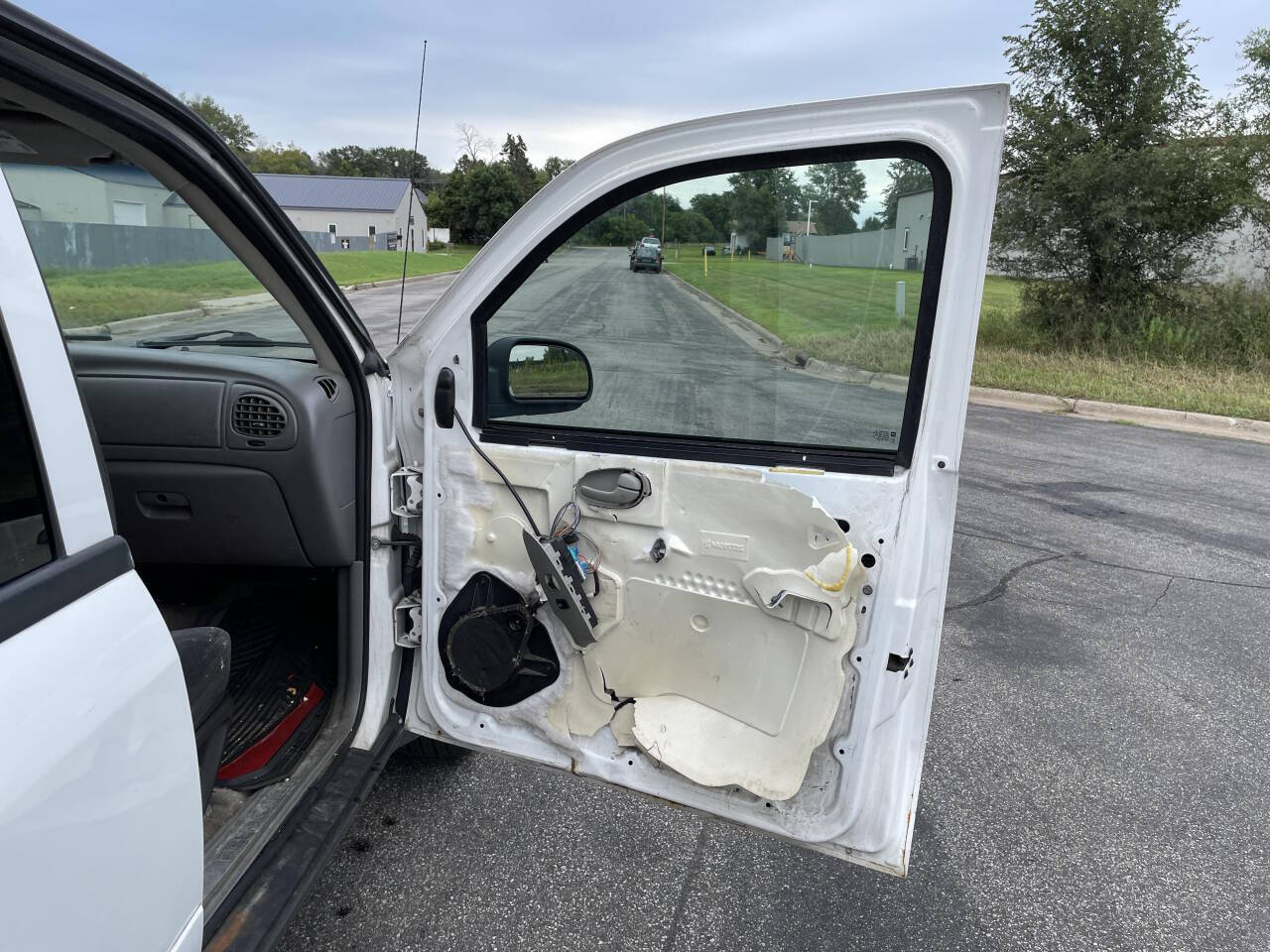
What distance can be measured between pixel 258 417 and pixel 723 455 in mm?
1277

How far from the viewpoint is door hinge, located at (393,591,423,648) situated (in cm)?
229

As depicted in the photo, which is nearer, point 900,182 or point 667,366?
point 900,182

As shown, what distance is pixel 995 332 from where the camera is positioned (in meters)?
14.6

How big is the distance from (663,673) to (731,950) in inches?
33.0

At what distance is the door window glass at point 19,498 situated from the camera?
117 centimetres

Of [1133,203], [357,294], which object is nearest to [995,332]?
[1133,203]

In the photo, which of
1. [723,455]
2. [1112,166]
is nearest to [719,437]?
[723,455]

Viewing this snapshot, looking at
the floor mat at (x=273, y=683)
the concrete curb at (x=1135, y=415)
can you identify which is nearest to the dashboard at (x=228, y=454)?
the floor mat at (x=273, y=683)

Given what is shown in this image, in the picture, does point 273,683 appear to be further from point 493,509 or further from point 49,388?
point 49,388

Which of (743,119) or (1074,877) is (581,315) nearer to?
(743,119)

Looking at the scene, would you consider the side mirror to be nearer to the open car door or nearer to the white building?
the open car door

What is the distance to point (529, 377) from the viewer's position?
7.01ft

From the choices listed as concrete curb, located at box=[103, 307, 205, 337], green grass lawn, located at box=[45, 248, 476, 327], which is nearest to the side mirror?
green grass lawn, located at box=[45, 248, 476, 327]

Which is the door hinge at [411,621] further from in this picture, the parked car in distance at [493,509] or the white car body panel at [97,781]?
the white car body panel at [97,781]
